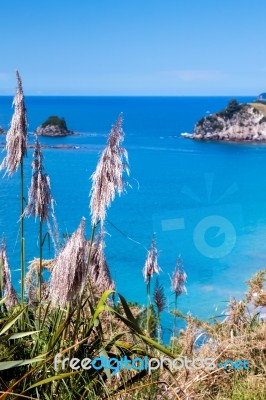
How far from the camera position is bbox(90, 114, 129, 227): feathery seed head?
5.54 feet

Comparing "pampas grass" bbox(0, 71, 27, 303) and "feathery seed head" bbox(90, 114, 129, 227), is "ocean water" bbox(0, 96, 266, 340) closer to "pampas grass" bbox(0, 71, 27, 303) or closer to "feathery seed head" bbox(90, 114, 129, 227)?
"pampas grass" bbox(0, 71, 27, 303)

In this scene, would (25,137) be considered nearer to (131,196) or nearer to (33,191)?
(33,191)

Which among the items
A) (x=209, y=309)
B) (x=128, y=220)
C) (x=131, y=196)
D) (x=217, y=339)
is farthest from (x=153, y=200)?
(x=217, y=339)

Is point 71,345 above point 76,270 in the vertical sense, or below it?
below

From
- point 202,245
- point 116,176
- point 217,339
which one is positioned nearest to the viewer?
point 116,176

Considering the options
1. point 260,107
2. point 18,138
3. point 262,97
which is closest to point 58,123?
point 260,107

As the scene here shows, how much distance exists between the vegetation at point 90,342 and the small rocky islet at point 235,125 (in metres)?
64.1

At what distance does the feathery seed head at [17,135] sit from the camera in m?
2.03

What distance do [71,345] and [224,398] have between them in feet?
2.05

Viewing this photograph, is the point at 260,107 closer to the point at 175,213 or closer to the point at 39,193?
the point at 175,213

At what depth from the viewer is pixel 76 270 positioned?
160cm

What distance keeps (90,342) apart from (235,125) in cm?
6563

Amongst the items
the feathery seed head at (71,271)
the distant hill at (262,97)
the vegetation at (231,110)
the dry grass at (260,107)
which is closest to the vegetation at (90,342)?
the feathery seed head at (71,271)

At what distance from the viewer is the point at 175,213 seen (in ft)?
103
